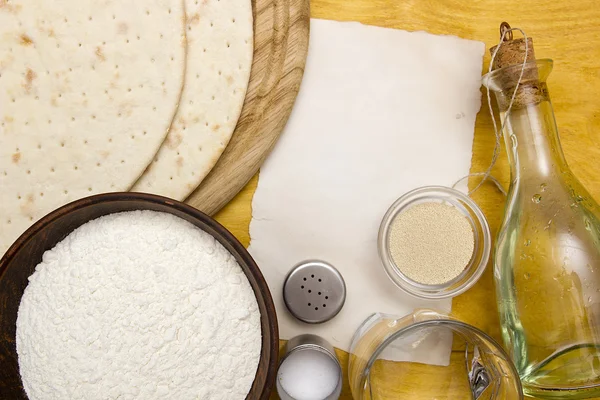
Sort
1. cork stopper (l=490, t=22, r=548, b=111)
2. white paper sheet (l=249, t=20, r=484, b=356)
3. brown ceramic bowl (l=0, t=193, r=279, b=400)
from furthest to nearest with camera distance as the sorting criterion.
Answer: white paper sheet (l=249, t=20, r=484, b=356) → cork stopper (l=490, t=22, r=548, b=111) → brown ceramic bowl (l=0, t=193, r=279, b=400)

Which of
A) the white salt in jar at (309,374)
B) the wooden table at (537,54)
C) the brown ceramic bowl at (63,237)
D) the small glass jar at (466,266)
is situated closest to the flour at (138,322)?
the brown ceramic bowl at (63,237)

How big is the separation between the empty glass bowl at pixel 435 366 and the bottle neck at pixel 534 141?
0.30m

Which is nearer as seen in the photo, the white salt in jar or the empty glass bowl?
the empty glass bowl

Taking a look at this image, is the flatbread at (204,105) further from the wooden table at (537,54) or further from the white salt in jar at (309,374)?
the white salt in jar at (309,374)

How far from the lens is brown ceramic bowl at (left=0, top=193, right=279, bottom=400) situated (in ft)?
2.23

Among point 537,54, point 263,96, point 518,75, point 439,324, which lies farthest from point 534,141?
point 263,96

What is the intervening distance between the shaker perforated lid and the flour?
20cm

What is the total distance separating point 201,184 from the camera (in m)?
0.88

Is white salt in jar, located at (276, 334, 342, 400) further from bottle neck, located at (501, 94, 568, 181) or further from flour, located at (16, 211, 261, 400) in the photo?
bottle neck, located at (501, 94, 568, 181)

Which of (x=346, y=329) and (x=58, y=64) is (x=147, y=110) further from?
Answer: (x=346, y=329)

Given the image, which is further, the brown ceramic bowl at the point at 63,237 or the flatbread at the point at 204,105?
the flatbread at the point at 204,105

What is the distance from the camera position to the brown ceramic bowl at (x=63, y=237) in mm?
679

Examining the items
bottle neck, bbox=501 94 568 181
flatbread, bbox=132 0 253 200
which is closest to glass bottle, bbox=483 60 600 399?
bottle neck, bbox=501 94 568 181

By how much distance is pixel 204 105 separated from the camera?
2.78 ft
